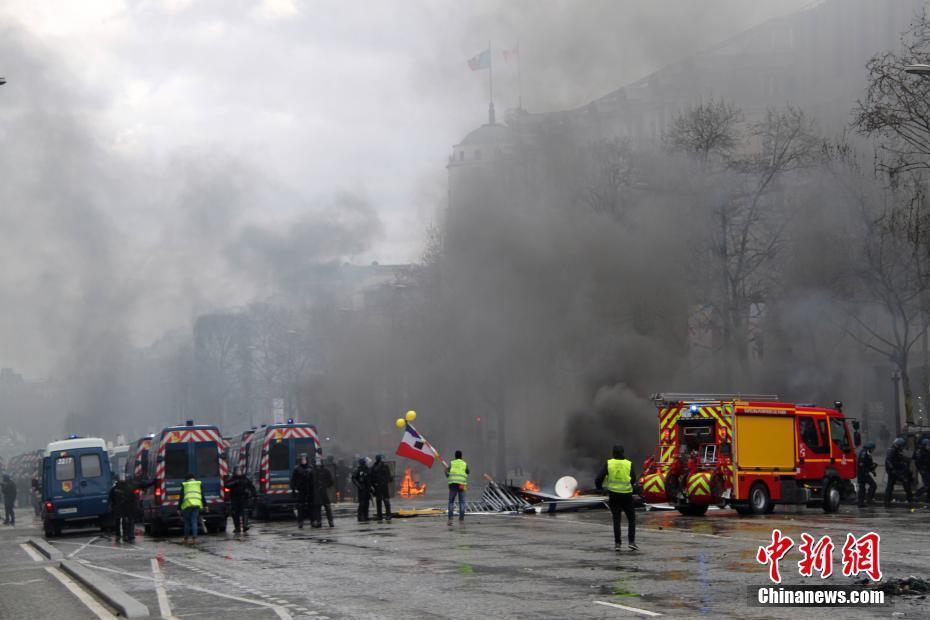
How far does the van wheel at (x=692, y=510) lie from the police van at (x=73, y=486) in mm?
15295

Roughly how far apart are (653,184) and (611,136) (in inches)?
441

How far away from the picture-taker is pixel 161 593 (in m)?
16.0


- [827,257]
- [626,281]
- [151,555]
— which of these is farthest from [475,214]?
[151,555]

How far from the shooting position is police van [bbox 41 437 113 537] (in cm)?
3350

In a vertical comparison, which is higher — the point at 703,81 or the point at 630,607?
the point at 703,81

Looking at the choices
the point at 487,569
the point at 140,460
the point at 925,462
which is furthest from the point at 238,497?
the point at 925,462

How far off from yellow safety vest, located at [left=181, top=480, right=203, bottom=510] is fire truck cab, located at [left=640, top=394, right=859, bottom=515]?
9.74 m

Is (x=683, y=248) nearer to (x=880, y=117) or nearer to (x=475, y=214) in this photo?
(x=475, y=214)

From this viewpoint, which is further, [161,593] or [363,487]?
[363,487]

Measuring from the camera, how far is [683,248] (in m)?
A: 45.1

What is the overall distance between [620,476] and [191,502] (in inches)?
438

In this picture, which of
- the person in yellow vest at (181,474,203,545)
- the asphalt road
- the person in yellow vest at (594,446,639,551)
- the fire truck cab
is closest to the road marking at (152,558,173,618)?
the asphalt road

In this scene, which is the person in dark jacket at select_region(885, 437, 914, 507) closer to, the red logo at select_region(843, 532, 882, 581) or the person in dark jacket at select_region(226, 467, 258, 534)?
the red logo at select_region(843, 532, 882, 581)

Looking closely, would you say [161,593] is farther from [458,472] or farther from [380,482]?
[380,482]
